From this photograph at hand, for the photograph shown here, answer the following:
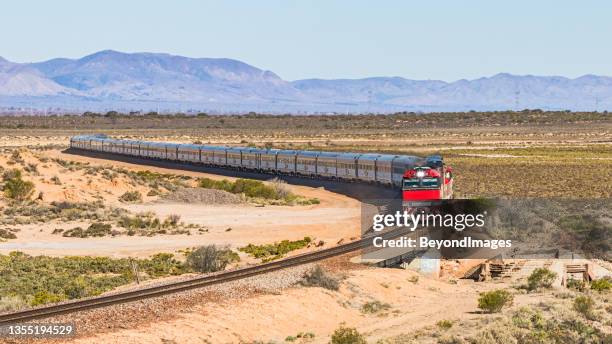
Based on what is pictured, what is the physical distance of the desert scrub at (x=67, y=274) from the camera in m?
28.4

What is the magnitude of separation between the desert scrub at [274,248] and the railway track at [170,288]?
3562 mm

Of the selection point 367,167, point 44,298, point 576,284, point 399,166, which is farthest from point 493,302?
point 367,167

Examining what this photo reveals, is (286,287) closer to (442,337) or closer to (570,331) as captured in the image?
(442,337)

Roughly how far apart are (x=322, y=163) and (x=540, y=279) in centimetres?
4032

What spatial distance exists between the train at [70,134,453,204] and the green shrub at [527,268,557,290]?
763 centimetres

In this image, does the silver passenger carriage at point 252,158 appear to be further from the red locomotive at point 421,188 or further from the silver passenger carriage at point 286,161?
the red locomotive at point 421,188

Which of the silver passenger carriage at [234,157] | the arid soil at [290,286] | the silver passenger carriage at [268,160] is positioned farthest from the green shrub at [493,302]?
the silver passenger carriage at [234,157]

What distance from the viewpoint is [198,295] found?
2523cm

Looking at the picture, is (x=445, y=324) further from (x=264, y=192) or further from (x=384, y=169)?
(x=264, y=192)

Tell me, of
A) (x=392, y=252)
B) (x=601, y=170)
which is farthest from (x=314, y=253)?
(x=601, y=170)

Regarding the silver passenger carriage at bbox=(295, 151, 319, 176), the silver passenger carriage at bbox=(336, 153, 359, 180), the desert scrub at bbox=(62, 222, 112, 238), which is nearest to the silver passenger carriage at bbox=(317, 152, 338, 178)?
the silver passenger carriage at bbox=(295, 151, 319, 176)

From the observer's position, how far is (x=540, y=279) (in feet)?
101

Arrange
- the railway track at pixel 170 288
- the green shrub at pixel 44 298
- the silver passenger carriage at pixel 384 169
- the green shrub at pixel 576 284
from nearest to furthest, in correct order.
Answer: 1. the railway track at pixel 170 288
2. the green shrub at pixel 44 298
3. the green shrub at pixel 576 284
4. the silver passenger carriage at pixel 384 169

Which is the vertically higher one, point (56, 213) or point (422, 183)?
point (422, 183)
